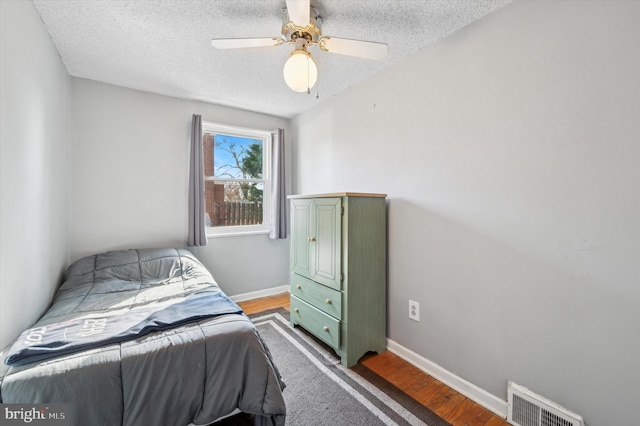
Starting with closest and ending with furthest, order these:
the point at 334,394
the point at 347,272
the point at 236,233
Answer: the point at 334,394 → the point at 347,272 → the point at 236,233

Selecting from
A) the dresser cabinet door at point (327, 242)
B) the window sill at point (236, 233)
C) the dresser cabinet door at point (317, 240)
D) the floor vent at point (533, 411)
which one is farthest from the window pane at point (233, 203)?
the floor vent at point (533, 411)

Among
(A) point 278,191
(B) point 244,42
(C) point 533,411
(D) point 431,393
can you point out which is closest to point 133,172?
(A) point 278,191

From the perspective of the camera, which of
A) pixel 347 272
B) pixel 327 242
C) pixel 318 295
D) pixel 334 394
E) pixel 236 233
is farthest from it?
pixel 236 233

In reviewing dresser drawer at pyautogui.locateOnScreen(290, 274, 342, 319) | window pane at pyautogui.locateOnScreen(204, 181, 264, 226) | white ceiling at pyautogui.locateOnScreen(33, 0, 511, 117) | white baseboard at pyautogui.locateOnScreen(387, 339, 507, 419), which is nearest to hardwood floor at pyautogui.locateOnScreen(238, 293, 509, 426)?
white baseboard at pyautogui.locateOnScreen(387, 339, 507, 419)

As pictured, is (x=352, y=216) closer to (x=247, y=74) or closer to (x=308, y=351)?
(x=308, y=351)

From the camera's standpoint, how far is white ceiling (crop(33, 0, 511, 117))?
153 cm

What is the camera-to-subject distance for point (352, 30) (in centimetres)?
173

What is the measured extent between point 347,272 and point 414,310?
1.97 feet

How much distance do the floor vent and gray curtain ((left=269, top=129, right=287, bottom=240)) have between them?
2602 mm

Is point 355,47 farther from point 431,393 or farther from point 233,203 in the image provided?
point 233,203

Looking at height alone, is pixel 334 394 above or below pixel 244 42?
below

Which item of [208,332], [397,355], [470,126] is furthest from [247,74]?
[397,355]

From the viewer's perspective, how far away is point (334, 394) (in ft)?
5.49

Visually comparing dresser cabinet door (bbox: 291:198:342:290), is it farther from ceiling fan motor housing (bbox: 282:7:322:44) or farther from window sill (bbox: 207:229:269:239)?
ceiling fan motor housing (bbox: 282:7:322:44)
